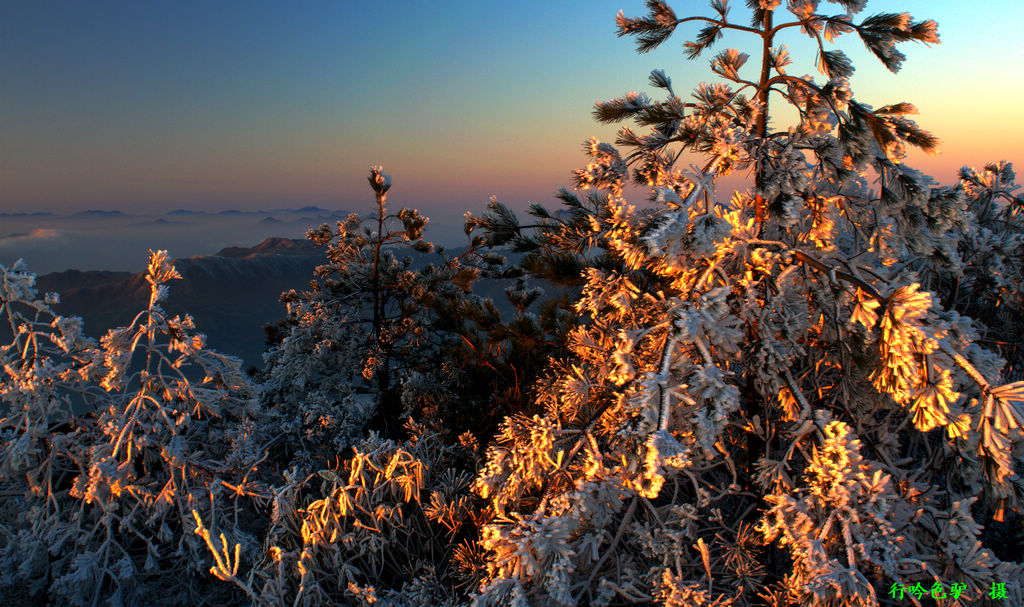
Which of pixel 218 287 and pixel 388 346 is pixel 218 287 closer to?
pixel 218 287

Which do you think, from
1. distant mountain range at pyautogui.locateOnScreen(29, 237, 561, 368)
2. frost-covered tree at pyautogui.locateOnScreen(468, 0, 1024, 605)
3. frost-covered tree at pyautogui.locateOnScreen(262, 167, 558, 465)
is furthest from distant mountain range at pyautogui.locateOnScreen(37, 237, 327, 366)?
frost-covered tree at pyautogui.locateOnScreen(468, 0, 1024, 605)

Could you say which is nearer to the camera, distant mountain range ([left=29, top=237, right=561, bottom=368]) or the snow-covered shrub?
the snow-covered shrub

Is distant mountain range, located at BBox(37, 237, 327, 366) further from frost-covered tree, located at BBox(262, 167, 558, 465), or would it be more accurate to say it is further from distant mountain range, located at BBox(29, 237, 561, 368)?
frost-covered tree, located at BBox(262, 167, 558, 465)

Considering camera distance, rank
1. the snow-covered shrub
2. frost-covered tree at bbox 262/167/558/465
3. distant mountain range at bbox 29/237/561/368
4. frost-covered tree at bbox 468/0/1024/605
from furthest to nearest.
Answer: distant mountain range at bbox 29/237/561/368 < frost-covered tree at bbox 262/167/558/465 < the snow-covered shrub < frost-covered tree at bbox 468/0/1024/605

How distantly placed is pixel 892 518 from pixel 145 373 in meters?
6.02

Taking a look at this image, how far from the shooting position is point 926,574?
288cm

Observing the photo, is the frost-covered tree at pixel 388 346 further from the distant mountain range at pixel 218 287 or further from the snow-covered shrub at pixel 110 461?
the distant mountain range at pixel 218 287

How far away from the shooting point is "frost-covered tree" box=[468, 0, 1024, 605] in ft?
7.40

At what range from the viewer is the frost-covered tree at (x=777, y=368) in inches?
88.8

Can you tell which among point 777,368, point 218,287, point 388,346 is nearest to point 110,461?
point 388,346

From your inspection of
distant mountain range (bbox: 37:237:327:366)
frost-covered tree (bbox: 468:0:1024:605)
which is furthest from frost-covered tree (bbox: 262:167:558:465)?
distant mountain range (bbox: 37:237:327:366)

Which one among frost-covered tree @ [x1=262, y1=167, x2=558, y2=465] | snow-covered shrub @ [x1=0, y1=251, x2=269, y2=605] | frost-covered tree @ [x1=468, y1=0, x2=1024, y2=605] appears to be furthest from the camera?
frost-covered tree @ [x1=262, y1=167, x2=558, y2=465]

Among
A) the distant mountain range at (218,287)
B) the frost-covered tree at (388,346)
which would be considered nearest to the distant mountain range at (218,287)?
the distant mountain range at (218,287)

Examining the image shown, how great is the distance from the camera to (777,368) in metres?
2.77
